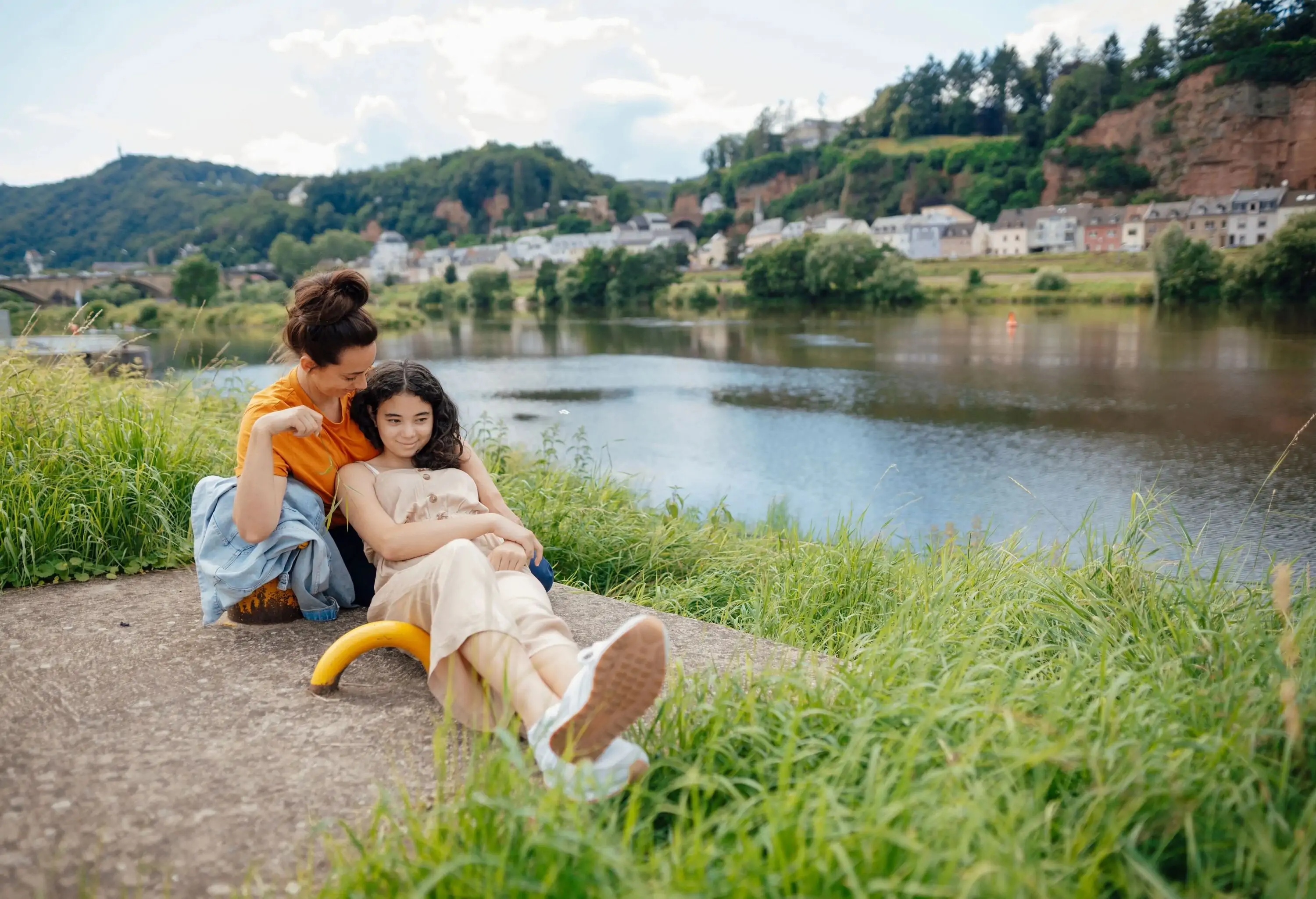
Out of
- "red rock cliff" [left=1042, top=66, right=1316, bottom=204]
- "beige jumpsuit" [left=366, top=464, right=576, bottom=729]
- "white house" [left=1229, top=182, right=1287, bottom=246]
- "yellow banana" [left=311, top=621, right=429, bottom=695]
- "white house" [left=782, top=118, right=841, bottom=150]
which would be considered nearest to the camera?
"beige jumpsuit" [left=366, top=464, right=576, bottom=729]

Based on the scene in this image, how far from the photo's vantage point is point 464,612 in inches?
84.0

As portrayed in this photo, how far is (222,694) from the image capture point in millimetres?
2434

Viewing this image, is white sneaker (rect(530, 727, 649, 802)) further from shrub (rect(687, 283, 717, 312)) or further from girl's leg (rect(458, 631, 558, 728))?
shrub (rect(687, 283, 717, 312))

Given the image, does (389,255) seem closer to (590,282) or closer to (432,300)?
(432,300)

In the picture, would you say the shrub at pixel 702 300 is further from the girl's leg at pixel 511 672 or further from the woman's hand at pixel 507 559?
the girl's leg at pixel 511 672

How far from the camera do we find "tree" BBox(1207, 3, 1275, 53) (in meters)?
22.4

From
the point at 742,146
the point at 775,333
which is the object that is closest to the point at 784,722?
the point at 775,333

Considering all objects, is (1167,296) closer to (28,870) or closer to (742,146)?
(28,870)

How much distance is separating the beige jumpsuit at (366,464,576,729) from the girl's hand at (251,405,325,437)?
0.49 meters

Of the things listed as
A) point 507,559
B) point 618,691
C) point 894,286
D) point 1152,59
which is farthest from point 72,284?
point 1152,59

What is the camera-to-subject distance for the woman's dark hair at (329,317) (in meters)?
2.64

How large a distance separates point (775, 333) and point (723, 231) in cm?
4733

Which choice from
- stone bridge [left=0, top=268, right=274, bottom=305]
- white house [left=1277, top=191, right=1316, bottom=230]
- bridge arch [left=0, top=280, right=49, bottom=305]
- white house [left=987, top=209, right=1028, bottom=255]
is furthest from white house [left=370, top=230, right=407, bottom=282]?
white house [left=1277, top=191, right=1316, bottom=230]

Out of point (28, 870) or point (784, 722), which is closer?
point (28, 870)
